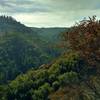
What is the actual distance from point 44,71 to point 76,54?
5.33 m

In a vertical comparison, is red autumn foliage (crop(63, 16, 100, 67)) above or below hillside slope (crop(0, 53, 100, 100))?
above

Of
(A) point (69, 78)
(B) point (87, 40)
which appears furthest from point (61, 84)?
(B) point (87, 40)

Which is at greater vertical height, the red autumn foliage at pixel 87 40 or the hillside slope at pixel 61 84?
the red autumn foliage at pixel 87 40

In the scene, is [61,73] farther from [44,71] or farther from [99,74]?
[99,74]

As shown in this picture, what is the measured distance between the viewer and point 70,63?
42.9 m

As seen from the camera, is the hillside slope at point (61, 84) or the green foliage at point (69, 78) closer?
the hillside slope at point (61, 84)

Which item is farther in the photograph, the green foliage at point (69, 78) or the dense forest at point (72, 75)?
the green foliage at point (69, 78)

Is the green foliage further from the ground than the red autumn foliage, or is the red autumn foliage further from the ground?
the red autumn foliage

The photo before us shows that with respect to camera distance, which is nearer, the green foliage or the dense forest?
the dense forest

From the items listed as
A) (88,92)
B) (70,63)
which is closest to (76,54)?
(70,63)

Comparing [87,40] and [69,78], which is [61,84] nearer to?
[69,78]

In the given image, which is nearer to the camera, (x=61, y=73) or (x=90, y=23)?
(x=90, y=23)

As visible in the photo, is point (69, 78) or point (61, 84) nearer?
point (69, 78)

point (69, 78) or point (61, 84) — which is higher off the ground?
point (69, 78)
